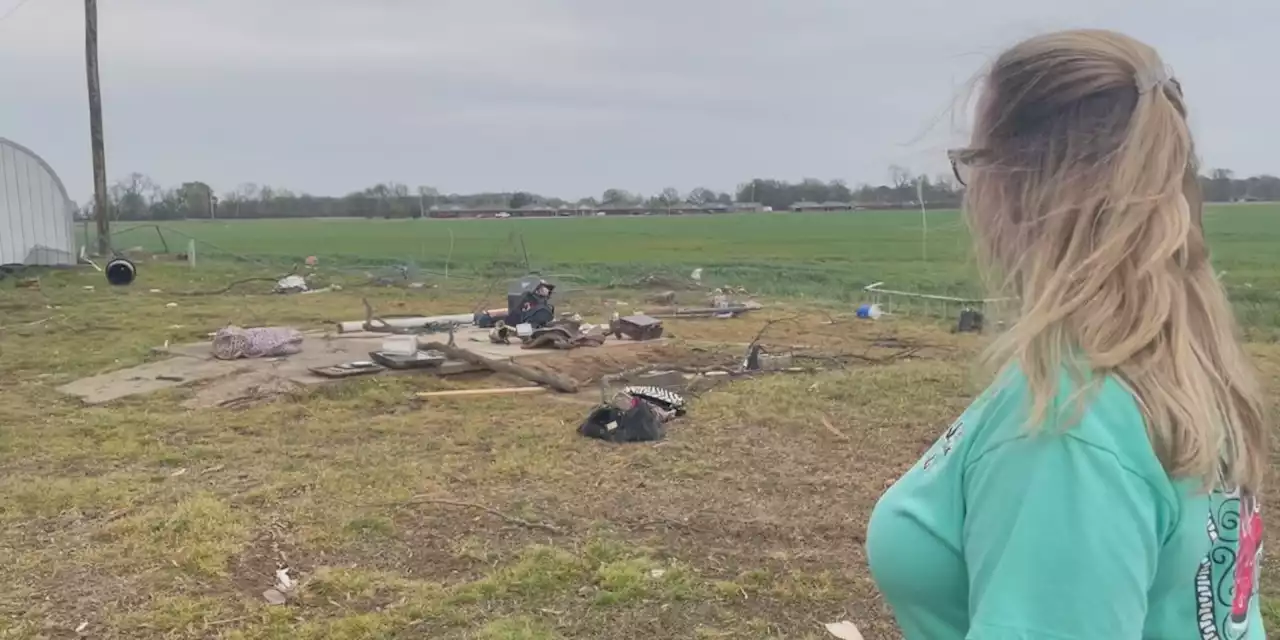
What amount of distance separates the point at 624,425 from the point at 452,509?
1.76 m

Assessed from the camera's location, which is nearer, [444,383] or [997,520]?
[997,520]

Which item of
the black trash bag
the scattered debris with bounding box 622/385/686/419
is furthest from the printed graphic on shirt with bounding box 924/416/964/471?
the scattered debris with bounding box 622/385/686/419

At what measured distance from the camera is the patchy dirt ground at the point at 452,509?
4074 millimetres

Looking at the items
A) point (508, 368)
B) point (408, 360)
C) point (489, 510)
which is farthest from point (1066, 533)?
point (408, 360)

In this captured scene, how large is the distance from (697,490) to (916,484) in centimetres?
472

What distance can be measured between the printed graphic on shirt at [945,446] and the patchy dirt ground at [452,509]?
233 millimetres

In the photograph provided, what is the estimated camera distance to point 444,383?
898cm

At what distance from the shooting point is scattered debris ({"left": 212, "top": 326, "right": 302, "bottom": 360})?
10.1 meters

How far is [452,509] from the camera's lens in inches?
213

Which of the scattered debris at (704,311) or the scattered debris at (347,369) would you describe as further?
the scattered debris at (704,311)

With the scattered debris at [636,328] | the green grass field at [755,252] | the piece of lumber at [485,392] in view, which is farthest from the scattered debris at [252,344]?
the green grass field at [755,252]

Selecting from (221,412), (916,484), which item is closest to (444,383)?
(221,412)

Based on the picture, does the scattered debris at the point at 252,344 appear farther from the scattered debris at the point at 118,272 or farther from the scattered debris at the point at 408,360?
the scattered debris at the point at 118,272

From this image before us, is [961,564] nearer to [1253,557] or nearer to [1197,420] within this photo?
[1197,420]
